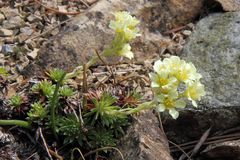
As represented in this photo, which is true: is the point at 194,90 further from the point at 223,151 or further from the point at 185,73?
the point at 223,151

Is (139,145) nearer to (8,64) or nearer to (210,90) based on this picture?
(210,90)

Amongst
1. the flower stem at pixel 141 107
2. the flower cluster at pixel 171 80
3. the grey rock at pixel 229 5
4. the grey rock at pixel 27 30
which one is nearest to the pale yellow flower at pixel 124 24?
the flower cluster at pixel 171 80

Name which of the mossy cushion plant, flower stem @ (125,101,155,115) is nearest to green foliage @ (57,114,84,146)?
the mossy cushion plant

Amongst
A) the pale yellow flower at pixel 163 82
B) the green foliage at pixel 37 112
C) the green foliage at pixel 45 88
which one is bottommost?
the green foliage at pixel 37 112

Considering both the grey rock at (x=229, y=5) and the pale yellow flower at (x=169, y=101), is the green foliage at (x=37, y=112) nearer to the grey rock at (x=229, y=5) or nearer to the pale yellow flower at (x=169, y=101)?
the pale yellow flower at (x=169, y=101)

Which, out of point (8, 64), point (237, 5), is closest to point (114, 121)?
point (8, 64)

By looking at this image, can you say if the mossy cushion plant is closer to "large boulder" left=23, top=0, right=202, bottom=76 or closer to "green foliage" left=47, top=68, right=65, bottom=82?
"green foliage" left=47, top=68, right=65, bottom=82
